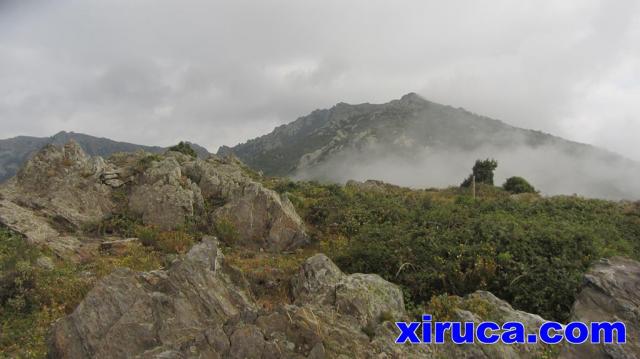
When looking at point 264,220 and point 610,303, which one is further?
point 264,220

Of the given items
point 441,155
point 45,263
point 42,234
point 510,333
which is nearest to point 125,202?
point 42,234

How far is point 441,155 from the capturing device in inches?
4921

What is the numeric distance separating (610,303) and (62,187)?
20.1 meters

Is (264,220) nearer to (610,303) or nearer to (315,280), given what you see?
(315,280)

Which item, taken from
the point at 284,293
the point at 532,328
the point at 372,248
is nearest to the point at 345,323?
the point at 284,293

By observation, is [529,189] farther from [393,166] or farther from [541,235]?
[393,166]

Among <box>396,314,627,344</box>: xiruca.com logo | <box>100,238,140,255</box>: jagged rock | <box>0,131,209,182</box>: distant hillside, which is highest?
<box>0,131,209,182</box>: distant hillside

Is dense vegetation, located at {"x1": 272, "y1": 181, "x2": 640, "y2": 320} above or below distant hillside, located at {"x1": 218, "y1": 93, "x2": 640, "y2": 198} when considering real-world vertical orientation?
below

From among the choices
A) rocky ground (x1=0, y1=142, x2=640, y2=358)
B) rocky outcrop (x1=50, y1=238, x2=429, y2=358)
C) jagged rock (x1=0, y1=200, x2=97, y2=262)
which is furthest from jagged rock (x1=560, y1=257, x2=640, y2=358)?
jagged rock (x1=0, y1=200, x2=97, y2=262)

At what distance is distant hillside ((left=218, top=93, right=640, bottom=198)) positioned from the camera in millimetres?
104125

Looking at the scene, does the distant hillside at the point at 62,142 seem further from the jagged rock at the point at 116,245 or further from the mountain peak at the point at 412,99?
the jagged rock at the point at 116,245

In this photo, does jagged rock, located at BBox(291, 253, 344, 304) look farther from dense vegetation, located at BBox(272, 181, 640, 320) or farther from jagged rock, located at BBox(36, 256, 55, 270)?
jagged rock, located at BBox(36, 256, 55, 270)

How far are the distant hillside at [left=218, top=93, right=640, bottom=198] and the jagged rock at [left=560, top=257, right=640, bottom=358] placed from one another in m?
89.8

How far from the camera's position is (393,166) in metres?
120
